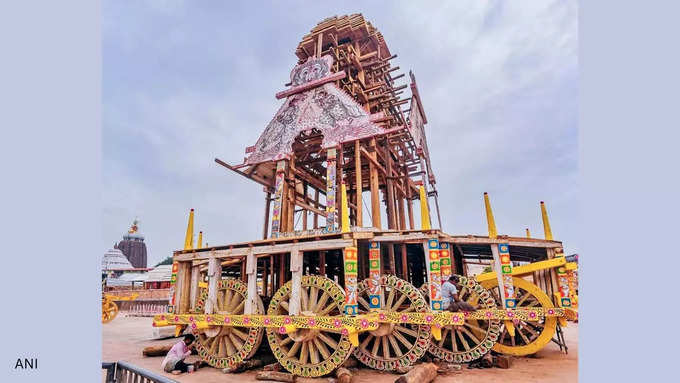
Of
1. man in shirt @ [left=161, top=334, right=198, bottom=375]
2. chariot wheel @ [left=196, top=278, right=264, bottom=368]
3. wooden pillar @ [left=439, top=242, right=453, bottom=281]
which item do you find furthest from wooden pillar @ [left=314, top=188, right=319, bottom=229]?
man in shirt @ [left=161, top=334, right=198, bottom=375]

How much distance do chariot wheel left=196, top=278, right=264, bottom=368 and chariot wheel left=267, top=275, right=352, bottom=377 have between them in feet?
2.47

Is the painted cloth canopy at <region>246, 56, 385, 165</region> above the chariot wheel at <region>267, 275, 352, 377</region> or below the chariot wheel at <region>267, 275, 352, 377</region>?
above

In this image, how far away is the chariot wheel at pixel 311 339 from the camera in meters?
7.62

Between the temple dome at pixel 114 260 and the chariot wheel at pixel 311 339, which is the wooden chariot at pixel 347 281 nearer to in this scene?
the chariot wheel at pixel 311 339

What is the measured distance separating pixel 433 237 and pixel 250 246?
4811 millimetres

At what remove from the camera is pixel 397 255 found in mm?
12375

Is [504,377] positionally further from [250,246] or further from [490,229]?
[250,246]

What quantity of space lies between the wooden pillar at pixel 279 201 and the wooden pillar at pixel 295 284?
344cm

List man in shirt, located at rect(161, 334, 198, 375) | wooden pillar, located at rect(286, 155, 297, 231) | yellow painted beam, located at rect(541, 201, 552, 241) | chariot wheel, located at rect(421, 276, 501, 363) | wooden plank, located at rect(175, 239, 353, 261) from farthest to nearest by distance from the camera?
wooden pillar, located at rect(286, 155, 297, 231) → yellow painted beam, located at rect(541, 201, 552, 241) → chariot wheel, located at rect(421, 276, 501, 363) → man in shirt, located at rect(161, 334, 198, 375) → wooden plank, located at rect(175, 239, 353, 261)

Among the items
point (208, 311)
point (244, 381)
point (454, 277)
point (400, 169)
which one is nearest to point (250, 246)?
point (208, 311)

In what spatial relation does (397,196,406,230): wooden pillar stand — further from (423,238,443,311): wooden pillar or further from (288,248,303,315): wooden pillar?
(288,248,303,315): wooden pillar

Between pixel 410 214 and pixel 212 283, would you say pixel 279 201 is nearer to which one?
pixel 212 283

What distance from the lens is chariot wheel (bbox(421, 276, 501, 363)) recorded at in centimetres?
876

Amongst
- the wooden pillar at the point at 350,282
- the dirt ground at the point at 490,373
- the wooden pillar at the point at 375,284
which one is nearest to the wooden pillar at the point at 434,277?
the wooden pillar at the point at 375,284
